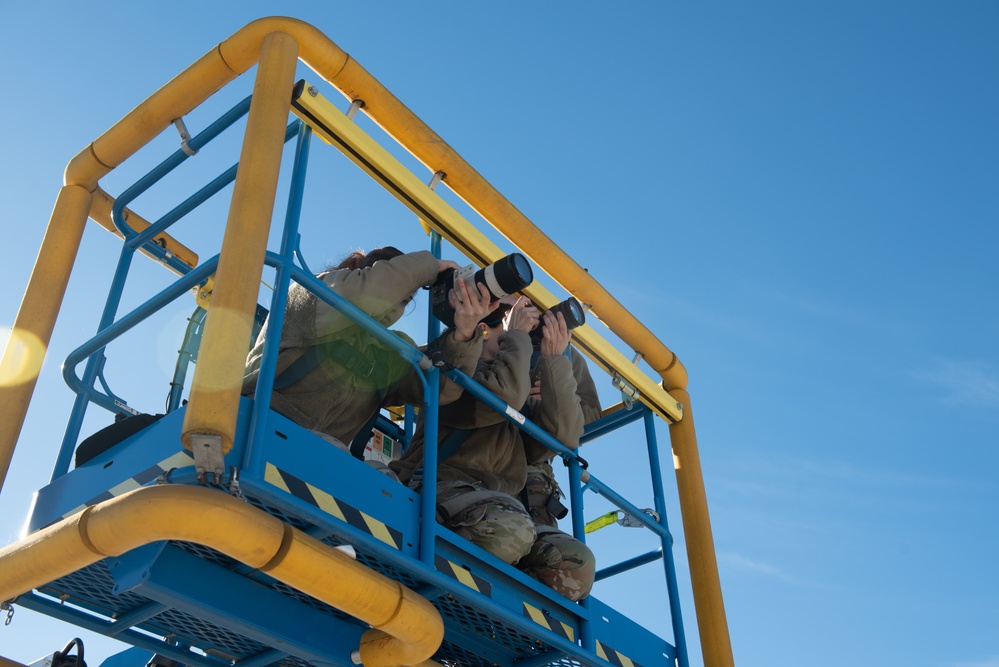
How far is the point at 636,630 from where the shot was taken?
5105 millimetres

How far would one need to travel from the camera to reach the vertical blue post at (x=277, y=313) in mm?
3463

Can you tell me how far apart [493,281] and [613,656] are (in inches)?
Answer: 72.7

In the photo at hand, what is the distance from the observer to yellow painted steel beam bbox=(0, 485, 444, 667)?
3.17m

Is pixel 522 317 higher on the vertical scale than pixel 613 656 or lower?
higher

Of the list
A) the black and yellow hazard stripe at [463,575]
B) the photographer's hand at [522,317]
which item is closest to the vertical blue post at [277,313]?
the black and yellow hazard stripe at [463,575]

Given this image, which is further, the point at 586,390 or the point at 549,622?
the point at 586,390

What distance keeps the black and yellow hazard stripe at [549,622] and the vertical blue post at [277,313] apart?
1509 millimetres

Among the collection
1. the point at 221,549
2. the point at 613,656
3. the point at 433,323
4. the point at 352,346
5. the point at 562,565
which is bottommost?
the point at 221,549

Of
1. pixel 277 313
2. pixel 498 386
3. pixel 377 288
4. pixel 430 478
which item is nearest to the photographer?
pixel 277 313

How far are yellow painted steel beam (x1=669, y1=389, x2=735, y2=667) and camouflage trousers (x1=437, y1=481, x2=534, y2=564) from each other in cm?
171

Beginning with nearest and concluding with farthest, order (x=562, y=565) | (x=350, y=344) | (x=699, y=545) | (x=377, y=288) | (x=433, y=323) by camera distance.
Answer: (x=377, y=288) → (x=350, y=344) → (x=562, y=565) → (x=433, y=323) → (x=699, y=545)

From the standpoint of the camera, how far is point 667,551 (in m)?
5.57

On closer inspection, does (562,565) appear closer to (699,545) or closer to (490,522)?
(490,522)

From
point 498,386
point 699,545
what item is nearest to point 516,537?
point 498,386
